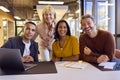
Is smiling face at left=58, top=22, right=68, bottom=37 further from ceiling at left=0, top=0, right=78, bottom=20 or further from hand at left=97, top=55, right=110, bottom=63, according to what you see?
ceiling at left=0, top=0, right=78, bottom=20

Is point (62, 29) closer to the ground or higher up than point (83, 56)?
higher up

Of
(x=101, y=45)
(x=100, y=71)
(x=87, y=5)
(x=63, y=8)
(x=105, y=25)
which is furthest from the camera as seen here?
(x=63, y=8)

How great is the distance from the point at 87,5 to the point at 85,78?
441 cm

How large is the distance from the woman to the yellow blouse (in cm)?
53

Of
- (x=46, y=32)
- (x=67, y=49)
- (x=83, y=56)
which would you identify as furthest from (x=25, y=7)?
(x=83, y=56)

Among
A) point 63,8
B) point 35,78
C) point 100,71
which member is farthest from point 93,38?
point 63,8

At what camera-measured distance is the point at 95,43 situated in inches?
98.4

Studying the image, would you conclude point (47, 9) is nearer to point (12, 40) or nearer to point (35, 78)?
point (12, 40)

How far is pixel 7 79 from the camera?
1.62 m

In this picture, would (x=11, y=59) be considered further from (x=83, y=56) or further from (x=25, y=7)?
(x=25, y=7)

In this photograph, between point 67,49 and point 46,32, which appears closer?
point 67,49

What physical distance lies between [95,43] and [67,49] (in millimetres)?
381

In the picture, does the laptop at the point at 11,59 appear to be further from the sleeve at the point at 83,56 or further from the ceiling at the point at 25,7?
the ceiling at the point at 25,7

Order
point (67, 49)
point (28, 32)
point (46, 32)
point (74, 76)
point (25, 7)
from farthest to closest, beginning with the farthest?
point (25, 7), point (46, 32), point (67, 49), point (28, 32), point (74, 76)
